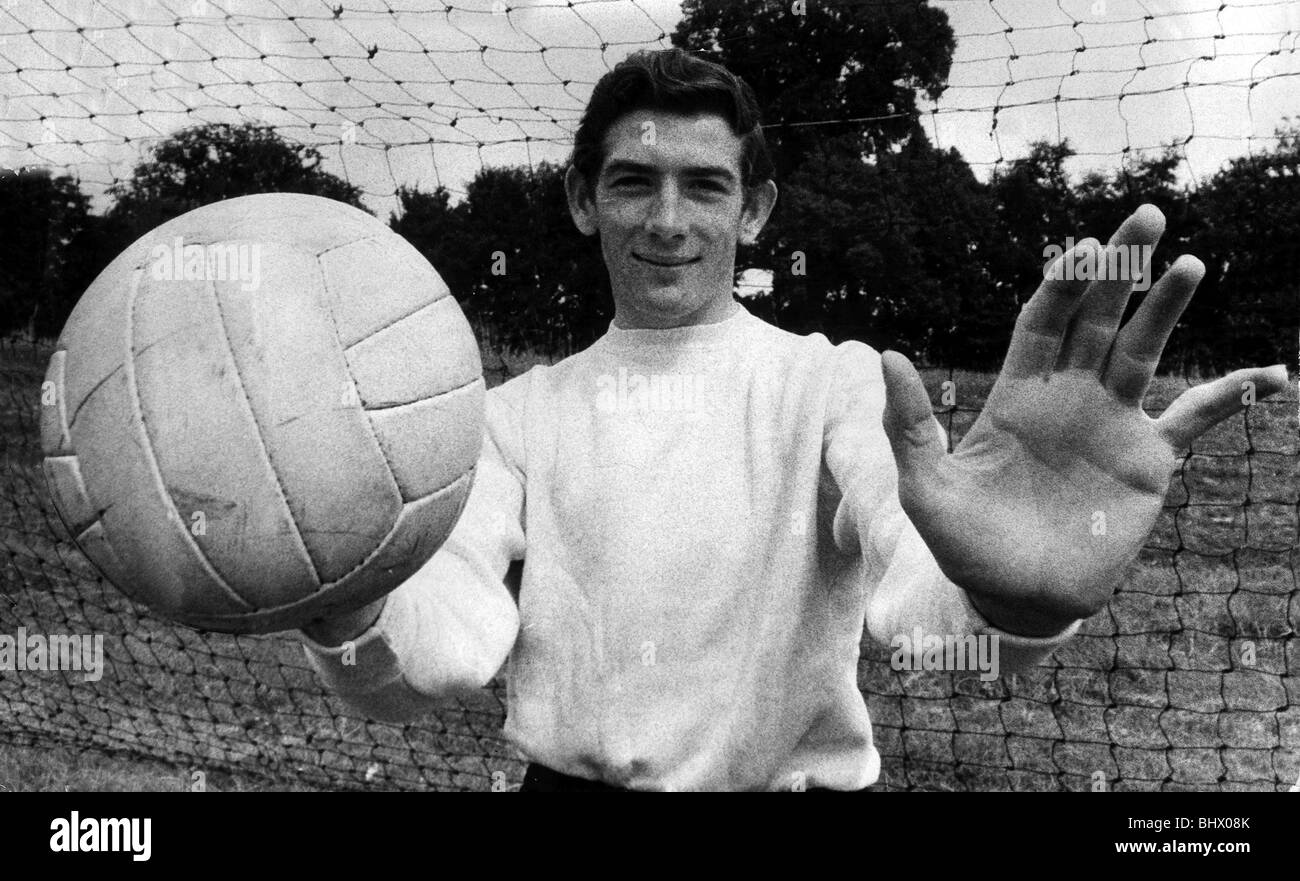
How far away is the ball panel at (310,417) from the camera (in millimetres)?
1550

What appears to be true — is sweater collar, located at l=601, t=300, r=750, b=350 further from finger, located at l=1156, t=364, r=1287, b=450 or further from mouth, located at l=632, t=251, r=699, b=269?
finger, located at l=1156, t=364, r=1287, b=450

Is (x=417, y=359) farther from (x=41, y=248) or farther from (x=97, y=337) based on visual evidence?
(x=41, y=248)

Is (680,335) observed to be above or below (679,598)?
above

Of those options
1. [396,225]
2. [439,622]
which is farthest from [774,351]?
[396,225]

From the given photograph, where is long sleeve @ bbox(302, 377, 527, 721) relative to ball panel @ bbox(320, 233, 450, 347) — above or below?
below

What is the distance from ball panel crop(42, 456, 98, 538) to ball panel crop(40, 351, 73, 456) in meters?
0.02

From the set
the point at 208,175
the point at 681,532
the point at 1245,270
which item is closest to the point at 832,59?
the point at 1245,270

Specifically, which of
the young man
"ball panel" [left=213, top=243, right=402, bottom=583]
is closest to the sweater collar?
the young man

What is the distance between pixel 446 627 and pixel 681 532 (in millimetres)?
453

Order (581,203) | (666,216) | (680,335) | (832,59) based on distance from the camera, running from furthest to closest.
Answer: (832,59) < (581,203) < (680,335) < (666,216)

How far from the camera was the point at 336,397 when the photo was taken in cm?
160

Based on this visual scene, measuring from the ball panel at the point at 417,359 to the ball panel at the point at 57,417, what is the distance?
1.47 feet

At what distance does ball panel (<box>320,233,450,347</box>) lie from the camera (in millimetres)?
1646

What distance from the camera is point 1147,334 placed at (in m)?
1.44
